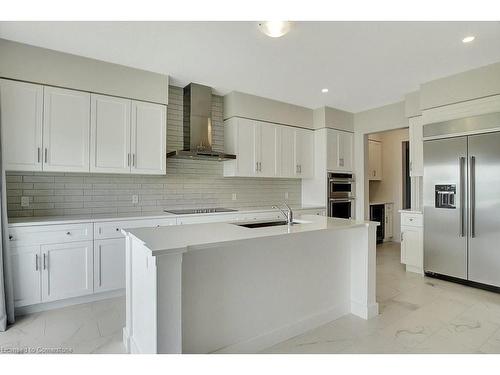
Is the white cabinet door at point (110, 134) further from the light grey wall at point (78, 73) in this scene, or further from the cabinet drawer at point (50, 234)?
the cabinet drawer at point (50, 234)

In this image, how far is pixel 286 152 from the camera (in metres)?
4.89

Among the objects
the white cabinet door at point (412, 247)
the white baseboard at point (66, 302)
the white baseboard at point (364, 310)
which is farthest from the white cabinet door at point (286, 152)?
the white baseboard at point (66, 302)

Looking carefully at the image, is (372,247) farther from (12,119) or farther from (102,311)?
(12,119)

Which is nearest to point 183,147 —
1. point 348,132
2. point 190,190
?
point 190,190

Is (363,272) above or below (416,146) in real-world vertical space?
below

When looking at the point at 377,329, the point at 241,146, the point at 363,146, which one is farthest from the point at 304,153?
the point at 377,329

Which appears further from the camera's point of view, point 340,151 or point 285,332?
point 340,151

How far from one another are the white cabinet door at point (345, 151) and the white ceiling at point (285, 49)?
1.37m

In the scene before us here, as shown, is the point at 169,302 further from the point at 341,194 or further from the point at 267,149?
the point at 341,194

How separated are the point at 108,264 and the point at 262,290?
188 centimetres

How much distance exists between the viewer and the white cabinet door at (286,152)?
4.83 metres

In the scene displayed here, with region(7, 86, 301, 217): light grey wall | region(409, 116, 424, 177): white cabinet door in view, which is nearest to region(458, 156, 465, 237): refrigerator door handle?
region(409, 116, 424, 177): white cabinet door

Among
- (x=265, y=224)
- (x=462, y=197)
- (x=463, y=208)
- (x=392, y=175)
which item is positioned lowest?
(x=265, y=224)

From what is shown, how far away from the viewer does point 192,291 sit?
185 centimetres
